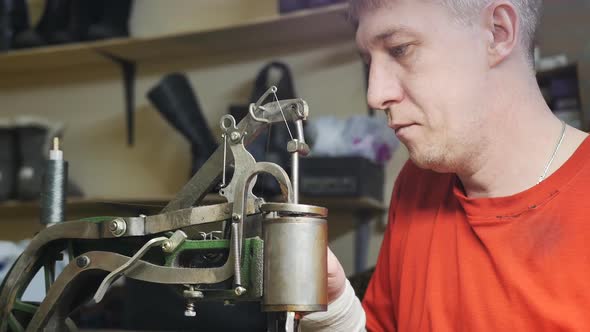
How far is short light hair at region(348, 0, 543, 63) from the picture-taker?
0.96m

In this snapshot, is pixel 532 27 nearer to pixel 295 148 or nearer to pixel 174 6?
pixel 295 148

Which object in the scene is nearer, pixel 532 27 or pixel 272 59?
pixel 532 27

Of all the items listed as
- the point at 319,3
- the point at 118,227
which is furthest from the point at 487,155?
the point at 319,3

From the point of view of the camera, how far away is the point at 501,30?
3.22 ft

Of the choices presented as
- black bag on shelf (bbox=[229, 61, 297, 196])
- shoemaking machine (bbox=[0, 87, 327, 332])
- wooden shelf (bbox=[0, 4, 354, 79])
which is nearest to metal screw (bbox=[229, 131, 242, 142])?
shoemaking machine (bbox=[0, 87, 327, 332])

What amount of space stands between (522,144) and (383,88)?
0.76 feet

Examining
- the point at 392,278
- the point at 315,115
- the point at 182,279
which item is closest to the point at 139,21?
the point at 315,115

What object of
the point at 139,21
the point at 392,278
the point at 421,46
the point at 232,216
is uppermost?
the point at 139,21

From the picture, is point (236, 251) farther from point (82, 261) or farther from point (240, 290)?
point (82, 261)

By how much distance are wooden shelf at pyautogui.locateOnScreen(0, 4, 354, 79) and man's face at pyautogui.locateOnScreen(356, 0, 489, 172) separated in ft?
3.59

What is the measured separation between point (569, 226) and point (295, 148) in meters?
0.44

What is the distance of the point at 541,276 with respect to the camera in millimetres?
957

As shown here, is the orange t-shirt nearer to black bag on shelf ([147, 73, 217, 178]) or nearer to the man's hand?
the man's hand

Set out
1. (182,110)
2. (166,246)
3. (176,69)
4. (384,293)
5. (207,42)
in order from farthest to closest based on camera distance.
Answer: (176,69)
(207,42)
(182,110)
(384,293)
(166,246)
